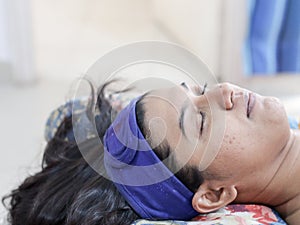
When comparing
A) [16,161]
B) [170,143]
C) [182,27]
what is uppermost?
[170,143]

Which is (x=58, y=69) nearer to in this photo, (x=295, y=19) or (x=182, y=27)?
(x=182, y=27)

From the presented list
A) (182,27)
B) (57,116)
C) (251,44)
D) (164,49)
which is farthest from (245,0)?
(57,116)

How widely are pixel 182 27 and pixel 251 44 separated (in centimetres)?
63

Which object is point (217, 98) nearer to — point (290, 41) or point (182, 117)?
point (182, 117)

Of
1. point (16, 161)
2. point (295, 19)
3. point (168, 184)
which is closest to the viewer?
point (168, 184)

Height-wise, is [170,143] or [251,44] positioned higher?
[170,143]

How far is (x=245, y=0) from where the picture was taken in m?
2.38

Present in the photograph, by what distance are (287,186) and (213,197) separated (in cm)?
16

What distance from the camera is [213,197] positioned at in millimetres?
1146

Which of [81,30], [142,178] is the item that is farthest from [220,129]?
[81,30]

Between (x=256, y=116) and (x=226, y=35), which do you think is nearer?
(x=256, y=116)

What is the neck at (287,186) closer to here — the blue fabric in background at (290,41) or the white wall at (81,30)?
the blue fabric in background at (290,41)

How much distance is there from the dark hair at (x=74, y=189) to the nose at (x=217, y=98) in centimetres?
12

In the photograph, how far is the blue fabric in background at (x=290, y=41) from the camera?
7.45 ft
